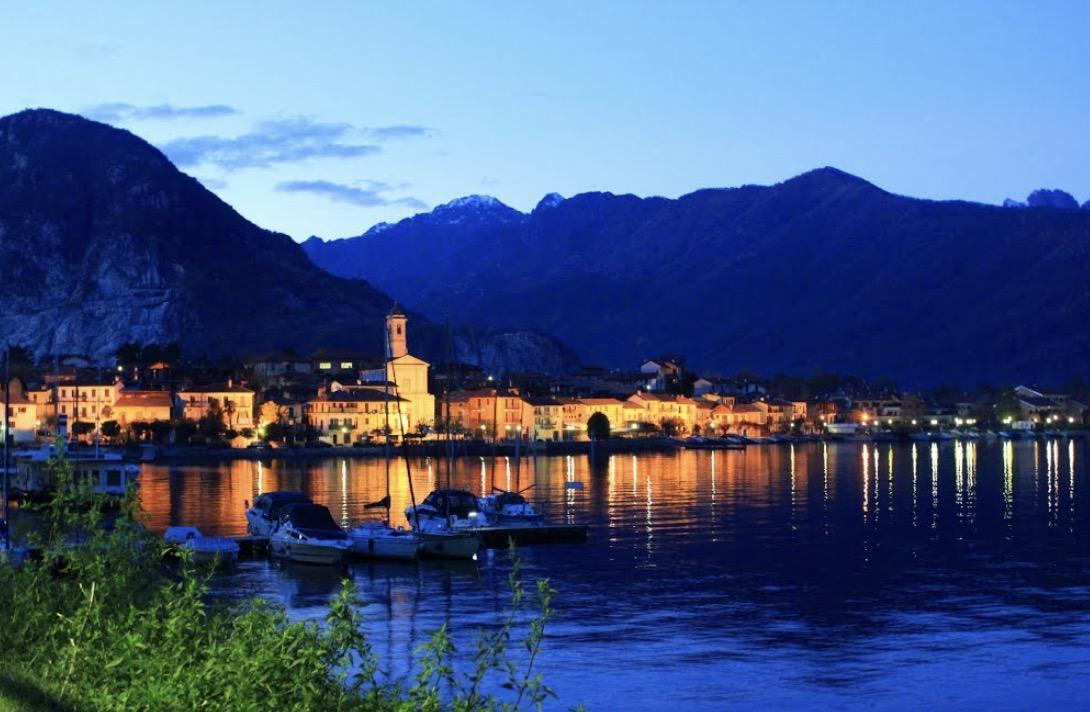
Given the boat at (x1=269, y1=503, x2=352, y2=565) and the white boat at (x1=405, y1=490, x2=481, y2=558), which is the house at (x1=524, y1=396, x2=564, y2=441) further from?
the boat at (x1=269, y1=503, x2=352, y2=565)

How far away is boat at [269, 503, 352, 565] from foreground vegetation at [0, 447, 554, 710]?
21925 mm

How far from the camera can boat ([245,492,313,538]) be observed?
46.9 meters

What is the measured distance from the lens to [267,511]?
158 ft

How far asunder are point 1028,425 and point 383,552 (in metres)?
165

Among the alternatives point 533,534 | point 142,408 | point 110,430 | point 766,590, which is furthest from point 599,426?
point 766,590

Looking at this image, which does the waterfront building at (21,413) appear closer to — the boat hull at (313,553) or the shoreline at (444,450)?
the shoreline at (444,450)

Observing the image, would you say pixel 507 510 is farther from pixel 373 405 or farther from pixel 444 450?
pixel 373 405

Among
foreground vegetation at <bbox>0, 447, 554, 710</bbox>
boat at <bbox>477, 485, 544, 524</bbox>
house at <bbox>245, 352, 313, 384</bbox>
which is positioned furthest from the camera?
house at <bbox>245, 352, 313, 384</bbox>

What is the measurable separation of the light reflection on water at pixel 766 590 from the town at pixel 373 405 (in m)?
38.7

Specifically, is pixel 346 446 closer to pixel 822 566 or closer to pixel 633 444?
pixel 633 444

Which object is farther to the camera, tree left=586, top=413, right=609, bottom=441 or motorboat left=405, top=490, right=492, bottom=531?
tree left=586, top=413, right=609, bottom=441

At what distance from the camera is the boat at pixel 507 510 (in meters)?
50.5

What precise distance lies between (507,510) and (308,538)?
1151 cm

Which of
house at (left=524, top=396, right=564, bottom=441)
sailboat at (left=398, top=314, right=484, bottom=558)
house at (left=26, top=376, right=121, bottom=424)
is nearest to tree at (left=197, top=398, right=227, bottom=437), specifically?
house at (left=26, top=376, right=121, bottom=424)
